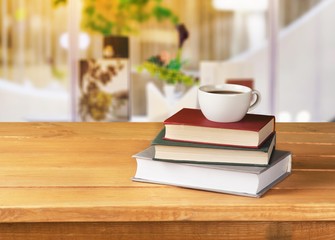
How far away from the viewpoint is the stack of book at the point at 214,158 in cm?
116

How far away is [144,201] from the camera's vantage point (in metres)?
1.11

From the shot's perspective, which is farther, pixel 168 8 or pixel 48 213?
pixel 168 8

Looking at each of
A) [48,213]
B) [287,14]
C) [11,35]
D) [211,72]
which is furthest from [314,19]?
[48,213]

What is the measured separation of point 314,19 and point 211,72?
1.47 m

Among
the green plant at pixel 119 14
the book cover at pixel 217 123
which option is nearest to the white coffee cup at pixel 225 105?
the book cover at pixel 217 123

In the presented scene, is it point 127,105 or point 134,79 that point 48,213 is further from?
point 134,79

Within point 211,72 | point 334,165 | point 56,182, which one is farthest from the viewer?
point 211,72

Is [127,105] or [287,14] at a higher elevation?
[287,14]

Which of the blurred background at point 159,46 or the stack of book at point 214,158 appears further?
the blurred background at point 159,46

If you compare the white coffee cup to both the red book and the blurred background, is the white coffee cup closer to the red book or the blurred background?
the red book

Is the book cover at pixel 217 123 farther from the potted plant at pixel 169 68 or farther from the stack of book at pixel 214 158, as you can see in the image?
the potted plant at pixel 169 68

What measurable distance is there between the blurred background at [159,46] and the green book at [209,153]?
12.6ft

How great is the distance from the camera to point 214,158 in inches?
46.6

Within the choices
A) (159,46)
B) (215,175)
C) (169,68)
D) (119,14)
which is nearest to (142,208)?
(215,175)
